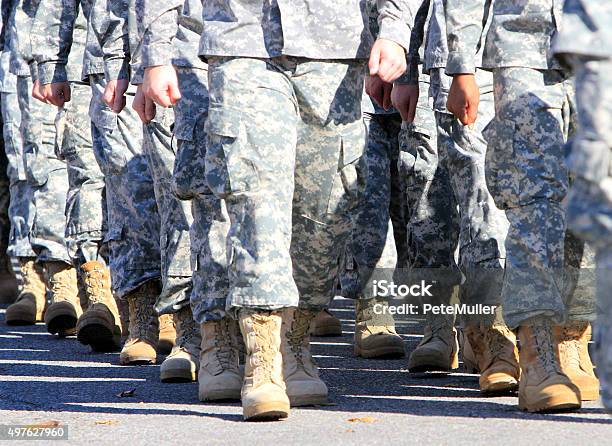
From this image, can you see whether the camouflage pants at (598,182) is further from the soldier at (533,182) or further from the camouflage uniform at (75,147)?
the camouflage uniform at (75,147)

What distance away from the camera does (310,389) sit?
4.93m

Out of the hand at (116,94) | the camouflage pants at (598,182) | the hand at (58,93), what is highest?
the hand at (58,93)

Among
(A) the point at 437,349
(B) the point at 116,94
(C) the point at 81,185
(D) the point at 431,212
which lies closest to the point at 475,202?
(D) the point at 431,212

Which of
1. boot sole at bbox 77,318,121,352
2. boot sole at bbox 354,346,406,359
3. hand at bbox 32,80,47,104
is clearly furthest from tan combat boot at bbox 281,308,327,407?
hand at bbox 32,80,47,104

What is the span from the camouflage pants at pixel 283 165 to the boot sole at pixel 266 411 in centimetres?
32

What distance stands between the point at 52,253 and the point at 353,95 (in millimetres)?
3653

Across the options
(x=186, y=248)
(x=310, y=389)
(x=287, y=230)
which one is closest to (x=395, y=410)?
(x=310, y=389)

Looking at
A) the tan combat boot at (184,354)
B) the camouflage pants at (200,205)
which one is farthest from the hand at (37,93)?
the camouflage pants at (200,205)

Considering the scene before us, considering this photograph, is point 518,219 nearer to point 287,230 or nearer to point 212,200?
point 287,230

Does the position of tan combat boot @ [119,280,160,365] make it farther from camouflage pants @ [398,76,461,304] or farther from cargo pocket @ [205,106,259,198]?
cargo pocket @ [205,106,259,198]

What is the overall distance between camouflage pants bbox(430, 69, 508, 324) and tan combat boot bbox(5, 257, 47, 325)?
12.4 feet

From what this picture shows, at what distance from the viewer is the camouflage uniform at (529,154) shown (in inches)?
182

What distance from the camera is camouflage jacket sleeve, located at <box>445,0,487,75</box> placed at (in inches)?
199

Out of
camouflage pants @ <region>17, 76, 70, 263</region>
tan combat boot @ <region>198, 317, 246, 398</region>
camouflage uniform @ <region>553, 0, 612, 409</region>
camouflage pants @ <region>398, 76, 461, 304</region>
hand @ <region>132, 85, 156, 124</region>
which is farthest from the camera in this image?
camouflage pants @ <region>17, 76, 70, 263</region>
